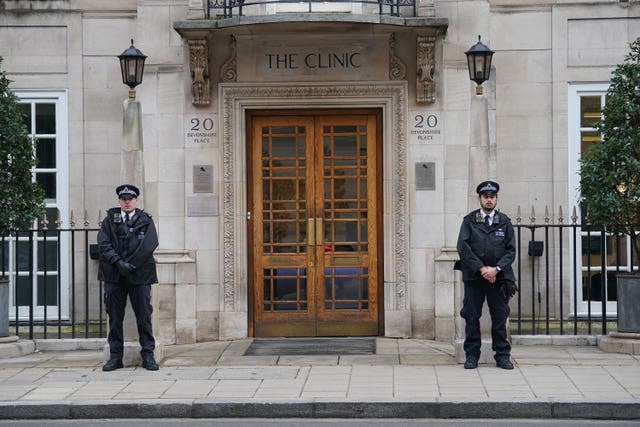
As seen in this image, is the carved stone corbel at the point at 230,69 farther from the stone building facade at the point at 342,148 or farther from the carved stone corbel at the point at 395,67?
the carved stone corbel at the point at 395,67

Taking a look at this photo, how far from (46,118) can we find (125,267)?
4.19m

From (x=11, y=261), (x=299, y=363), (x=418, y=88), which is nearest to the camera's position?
(x=299, y=363)

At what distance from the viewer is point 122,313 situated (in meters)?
12.5

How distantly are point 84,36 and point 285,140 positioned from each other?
3.14m

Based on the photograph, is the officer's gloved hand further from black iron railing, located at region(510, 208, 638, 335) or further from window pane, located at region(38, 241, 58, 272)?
black iron railing, located at region(510, 208, 638, 335)

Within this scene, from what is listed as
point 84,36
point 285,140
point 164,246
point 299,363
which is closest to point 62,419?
point 299,363

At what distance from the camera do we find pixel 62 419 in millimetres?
10328

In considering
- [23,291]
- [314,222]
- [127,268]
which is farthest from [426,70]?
[23,291]

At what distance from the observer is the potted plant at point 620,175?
1299 cm

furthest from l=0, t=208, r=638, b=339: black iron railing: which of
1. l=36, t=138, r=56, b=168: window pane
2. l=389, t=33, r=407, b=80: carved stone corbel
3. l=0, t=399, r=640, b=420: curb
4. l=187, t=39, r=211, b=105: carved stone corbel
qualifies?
l=0, t=399, r=640, b=420: curb

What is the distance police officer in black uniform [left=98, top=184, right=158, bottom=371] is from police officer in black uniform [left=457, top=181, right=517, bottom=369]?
3415 millimetres

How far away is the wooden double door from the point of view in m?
14.9

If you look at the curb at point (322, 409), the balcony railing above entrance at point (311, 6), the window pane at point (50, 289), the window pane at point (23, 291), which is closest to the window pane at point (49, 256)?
the window pane at point (50, 289)

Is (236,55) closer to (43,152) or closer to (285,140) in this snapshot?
(285,140)
